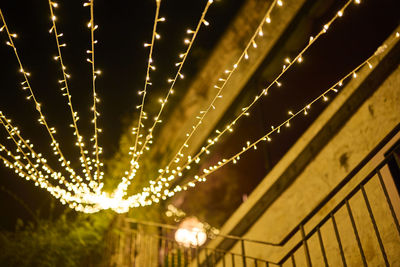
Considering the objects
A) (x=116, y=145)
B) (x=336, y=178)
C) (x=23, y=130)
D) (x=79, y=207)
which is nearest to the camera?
(x=336, y=178)

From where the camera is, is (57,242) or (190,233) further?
(57,242)

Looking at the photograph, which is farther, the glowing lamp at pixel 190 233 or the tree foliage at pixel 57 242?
the tree foliage at pixel 57 242

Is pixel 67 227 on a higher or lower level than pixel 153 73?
lower

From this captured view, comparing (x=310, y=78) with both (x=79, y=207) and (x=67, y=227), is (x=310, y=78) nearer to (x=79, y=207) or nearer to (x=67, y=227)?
(x=79, y=207)

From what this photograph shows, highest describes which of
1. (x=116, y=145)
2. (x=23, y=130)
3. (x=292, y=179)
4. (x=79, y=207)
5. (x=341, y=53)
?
(x=116, y=145)

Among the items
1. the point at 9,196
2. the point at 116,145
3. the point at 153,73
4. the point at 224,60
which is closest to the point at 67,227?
the point at 9,196

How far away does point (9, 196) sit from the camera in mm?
9711

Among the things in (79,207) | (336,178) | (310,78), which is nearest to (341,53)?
(310,78)

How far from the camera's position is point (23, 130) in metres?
8.35

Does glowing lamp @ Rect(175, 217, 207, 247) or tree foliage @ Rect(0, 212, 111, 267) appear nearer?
glowing lamp @ Rect(175, 217, 207, 247)

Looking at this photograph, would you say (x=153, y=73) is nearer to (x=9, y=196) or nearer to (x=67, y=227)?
(x=67, y=227)

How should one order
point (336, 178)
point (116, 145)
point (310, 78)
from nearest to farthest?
point (336, 178) < point (310, 78) < point (116, 145)

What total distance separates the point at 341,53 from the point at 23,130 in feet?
23.6

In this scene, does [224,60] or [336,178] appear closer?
[336,178]
